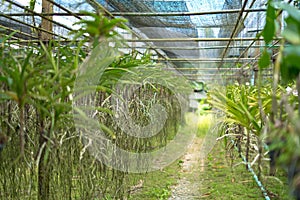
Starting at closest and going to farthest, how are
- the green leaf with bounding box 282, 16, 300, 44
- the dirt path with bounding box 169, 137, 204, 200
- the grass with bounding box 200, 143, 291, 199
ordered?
the green leaf with bounding box 282, 16, 300, 44 → the grass with bounding box 200, 143, 291, 199 → the dirt path with bounding box 169, 137, 204, 200

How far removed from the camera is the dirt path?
123 inches

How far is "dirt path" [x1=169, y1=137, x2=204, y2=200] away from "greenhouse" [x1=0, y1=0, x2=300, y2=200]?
0.04ft

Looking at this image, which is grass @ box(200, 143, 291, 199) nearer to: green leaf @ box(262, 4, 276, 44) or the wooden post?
green leaf @ box(262, 4, 276, 44)

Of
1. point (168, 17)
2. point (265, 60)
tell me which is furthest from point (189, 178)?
point (265, 60)

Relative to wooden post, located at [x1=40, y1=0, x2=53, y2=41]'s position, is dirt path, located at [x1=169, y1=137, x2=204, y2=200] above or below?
below

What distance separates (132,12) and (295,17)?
311cm

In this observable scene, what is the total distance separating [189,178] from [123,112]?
2055 millimetres

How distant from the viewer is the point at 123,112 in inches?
75.0

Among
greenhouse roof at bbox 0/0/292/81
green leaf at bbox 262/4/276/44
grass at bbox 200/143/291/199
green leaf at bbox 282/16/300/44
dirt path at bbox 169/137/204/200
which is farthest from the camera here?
greenhouse roof at bbox 0/0/292/81

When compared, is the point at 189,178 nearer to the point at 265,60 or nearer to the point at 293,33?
the point at 265,60

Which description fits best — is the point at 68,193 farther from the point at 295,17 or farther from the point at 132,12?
the point at 132,12

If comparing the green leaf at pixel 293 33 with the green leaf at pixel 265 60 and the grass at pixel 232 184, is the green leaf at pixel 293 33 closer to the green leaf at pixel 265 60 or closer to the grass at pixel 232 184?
the green leaf at pixel 265 60

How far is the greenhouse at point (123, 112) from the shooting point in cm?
108

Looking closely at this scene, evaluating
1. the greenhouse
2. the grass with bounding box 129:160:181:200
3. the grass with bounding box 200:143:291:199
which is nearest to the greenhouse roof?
the greenhouse
